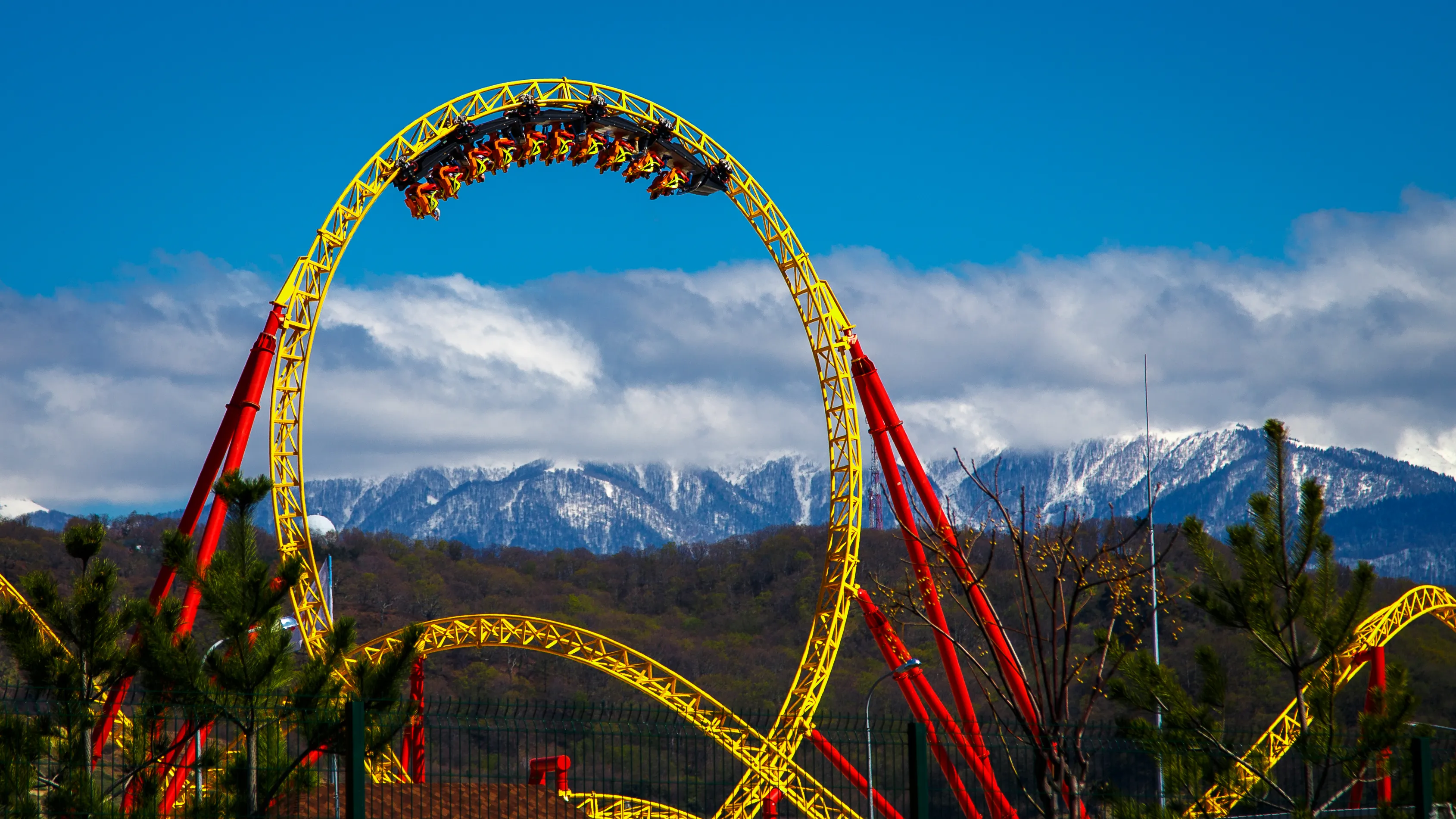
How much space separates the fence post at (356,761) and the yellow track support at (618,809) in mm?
12074

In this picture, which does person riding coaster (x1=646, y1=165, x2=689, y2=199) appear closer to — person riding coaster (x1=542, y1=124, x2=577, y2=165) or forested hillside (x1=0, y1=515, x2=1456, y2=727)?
person riding coaster (x1=542, y1=124, x2=577, y2=165)

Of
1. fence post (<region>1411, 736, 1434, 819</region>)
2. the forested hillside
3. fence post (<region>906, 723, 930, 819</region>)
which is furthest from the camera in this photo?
the forested hillside

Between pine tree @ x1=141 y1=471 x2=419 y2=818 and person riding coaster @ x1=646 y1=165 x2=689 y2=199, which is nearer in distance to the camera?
pine tree @ x1=141 y1=471 x2=419 y2=818

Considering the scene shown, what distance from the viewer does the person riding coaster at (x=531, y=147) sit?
22781 millimetres

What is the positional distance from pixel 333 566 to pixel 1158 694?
73.6 m

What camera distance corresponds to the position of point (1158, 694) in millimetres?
10352

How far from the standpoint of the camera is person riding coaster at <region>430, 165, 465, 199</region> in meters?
22.2

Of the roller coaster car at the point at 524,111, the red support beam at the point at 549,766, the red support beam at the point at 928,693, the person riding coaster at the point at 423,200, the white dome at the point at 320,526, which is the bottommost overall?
the red support beam at the point at 549,766

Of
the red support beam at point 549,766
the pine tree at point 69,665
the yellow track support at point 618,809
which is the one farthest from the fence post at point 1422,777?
the red support beam at point 549,766

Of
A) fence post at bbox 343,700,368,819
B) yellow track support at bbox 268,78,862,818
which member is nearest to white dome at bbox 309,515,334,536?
yellow track support at bbox 268,78,862,818

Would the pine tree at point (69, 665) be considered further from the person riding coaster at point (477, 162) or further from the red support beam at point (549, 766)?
the person riding coaster at point (477, 162)

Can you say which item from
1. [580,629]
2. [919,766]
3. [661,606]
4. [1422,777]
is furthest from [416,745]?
[661,606]

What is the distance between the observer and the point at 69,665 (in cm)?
1075

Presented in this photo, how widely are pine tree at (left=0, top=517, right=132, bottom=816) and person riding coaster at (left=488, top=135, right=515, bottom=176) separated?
12.0 m
